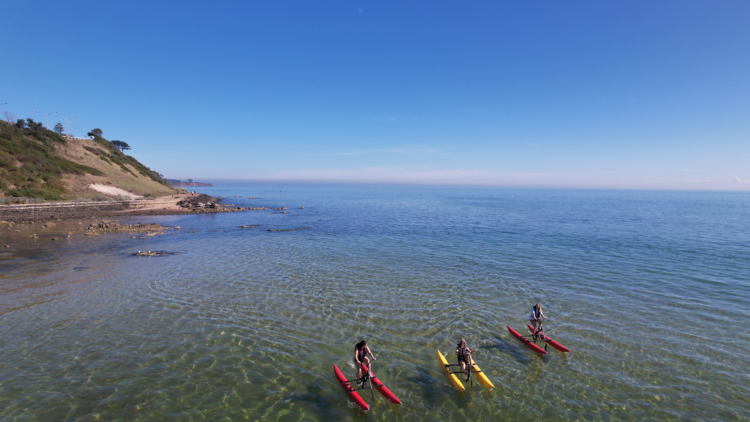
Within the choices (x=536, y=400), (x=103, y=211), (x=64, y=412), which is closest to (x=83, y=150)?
(x=103, y=211)

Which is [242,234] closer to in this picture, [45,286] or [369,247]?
[369,247]

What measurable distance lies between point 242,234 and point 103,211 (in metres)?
44.3

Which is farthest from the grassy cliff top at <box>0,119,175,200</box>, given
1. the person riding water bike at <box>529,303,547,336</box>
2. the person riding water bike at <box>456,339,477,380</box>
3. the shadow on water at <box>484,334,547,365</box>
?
the person riding water bike at <box>529,303,547,336</box>

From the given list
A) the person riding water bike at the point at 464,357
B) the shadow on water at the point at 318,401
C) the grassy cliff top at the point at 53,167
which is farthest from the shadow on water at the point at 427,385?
the grassy cliff top at the point at 53,167

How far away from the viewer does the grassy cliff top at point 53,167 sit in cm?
6462

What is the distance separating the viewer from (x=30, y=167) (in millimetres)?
68500

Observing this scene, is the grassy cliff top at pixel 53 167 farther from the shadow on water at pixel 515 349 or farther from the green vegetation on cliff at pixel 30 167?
the shadow on water at pixel 515 349

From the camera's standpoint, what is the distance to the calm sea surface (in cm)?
1088

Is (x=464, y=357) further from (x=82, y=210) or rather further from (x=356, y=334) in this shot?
(x=82, y=210)

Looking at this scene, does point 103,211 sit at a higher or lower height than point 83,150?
lower

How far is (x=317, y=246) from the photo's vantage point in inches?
1486

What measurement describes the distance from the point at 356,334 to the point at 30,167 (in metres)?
94.4

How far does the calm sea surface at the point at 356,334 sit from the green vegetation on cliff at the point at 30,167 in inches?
1919

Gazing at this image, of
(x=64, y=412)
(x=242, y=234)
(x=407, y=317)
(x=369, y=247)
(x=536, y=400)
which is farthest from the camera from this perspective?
(x=242, y=234)
